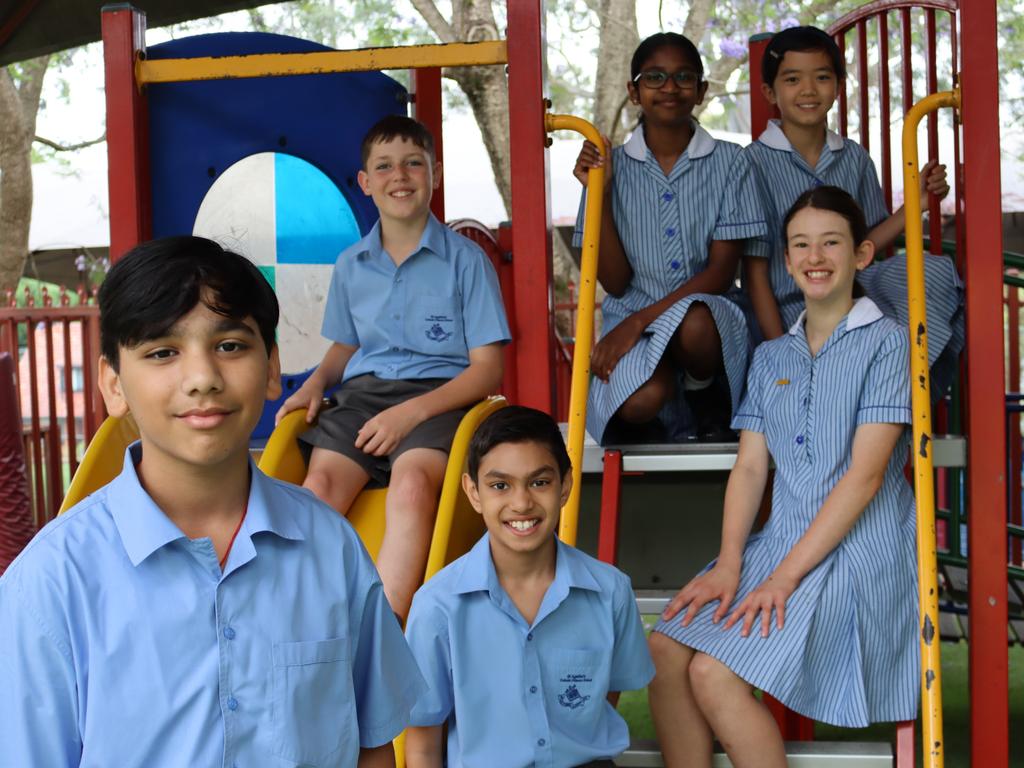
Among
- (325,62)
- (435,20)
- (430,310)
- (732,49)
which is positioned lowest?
(430,310)

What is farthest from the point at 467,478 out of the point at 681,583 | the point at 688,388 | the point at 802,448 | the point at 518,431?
the point at 681,583

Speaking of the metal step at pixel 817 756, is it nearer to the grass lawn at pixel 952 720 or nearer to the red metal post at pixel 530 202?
the red metal post at pixel 530 202

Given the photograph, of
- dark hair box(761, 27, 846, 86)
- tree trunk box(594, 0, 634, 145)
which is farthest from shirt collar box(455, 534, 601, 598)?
tree trunk box(594, 0, 634, 145)

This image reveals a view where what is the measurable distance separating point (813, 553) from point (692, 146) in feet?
4.60

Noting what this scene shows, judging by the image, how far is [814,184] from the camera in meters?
3.91

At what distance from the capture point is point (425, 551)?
317 cm

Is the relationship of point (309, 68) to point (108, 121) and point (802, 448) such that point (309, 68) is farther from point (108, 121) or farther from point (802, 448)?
point (802, 448)

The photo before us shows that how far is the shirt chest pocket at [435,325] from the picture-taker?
3521 mm

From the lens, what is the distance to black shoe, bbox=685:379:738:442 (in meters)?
3.62

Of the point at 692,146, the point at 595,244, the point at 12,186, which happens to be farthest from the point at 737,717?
the point at 12,186

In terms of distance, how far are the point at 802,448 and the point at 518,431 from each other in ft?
2.60

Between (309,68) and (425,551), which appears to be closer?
(425,551)

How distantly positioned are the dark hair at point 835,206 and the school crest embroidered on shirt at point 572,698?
4.11 ft

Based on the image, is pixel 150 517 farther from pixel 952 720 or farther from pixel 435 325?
pixel 952 720
